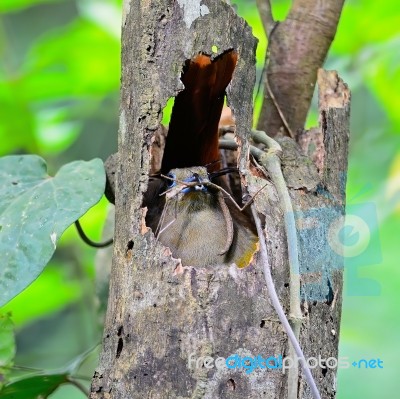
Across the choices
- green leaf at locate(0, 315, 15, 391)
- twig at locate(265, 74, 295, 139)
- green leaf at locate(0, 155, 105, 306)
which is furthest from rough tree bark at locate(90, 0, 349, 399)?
green leaf at locate(0, 315, 15, 391)

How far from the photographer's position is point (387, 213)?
2.34 metres

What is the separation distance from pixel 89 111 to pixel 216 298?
1.96 metres

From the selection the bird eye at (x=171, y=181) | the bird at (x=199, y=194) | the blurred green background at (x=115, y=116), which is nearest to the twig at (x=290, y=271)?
the bird at (x=199, y=194)

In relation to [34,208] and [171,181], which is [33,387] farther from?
[171,181]

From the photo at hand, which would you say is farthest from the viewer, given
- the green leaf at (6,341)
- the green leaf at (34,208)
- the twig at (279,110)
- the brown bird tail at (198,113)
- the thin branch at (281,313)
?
the twig at (279,110)

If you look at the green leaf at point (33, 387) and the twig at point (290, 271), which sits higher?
the twig at point (290, 271)

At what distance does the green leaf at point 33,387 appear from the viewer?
171 centimetres

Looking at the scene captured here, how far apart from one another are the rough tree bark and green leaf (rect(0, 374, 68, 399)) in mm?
385

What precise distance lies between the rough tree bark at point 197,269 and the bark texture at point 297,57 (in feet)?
1.16

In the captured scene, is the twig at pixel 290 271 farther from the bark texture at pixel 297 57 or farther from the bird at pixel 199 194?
the bark texture at pixel 297 57

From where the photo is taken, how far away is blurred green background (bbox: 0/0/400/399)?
2.52 m

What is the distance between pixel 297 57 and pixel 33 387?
1.19m

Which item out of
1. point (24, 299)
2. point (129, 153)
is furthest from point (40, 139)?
point (129, 153)

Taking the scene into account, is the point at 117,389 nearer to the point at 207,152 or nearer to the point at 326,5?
the point at 207,152
